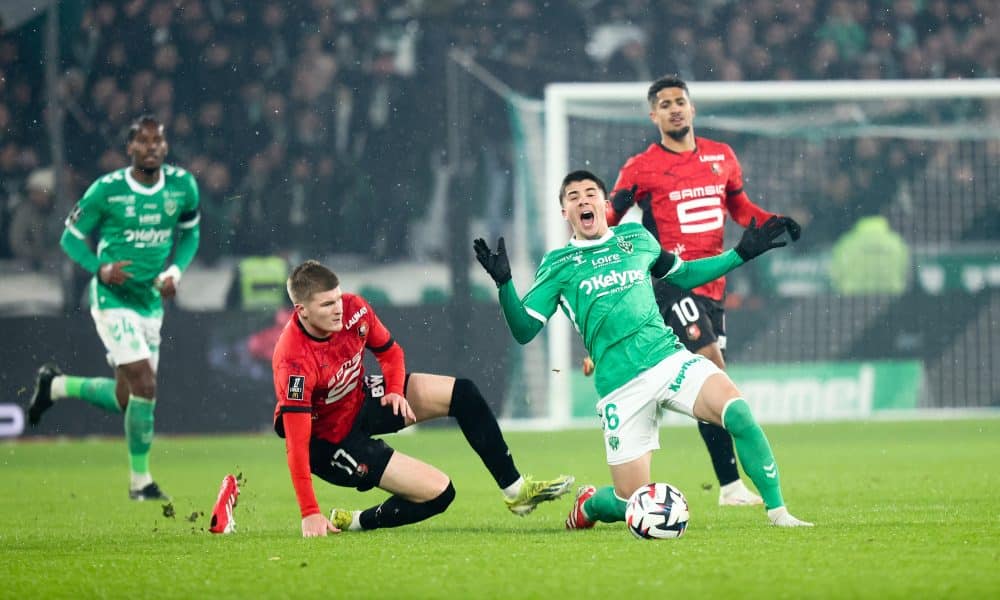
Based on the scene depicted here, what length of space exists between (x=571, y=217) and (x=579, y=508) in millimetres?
1315

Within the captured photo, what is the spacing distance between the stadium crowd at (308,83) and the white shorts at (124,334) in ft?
14.6

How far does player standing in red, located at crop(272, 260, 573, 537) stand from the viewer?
6312mm

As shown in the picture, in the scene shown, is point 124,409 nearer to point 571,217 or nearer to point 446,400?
point 446,400

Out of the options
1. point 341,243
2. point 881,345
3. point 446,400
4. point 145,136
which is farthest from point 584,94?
point 446,400

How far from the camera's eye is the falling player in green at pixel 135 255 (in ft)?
30.1

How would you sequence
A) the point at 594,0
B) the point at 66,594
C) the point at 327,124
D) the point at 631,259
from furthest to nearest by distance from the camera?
the point at 594,0 → the point at 327,124 → the point at 631,259 → the point at 66,594

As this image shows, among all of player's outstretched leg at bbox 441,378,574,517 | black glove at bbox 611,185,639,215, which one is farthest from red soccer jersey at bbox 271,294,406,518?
black glove at bbox 611,185,639,215

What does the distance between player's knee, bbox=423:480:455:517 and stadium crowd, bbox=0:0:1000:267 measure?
7619mm

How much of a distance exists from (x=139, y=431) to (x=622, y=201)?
11.1ft

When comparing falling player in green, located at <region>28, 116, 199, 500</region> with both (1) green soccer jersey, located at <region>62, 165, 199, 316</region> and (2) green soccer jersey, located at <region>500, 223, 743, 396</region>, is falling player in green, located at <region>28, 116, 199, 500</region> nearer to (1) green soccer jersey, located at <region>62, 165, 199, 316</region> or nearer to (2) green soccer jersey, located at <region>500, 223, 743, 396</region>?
(1) green soccer jersey, located at <region>62, 165, 199, 316</region>

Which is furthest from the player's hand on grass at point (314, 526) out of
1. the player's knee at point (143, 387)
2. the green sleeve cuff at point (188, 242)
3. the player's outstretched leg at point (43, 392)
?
the player's outstretched leg at point (43, 392)

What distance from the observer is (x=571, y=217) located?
656 centimetres

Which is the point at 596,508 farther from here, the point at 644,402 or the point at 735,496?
the point at 735,496

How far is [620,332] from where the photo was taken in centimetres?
643
